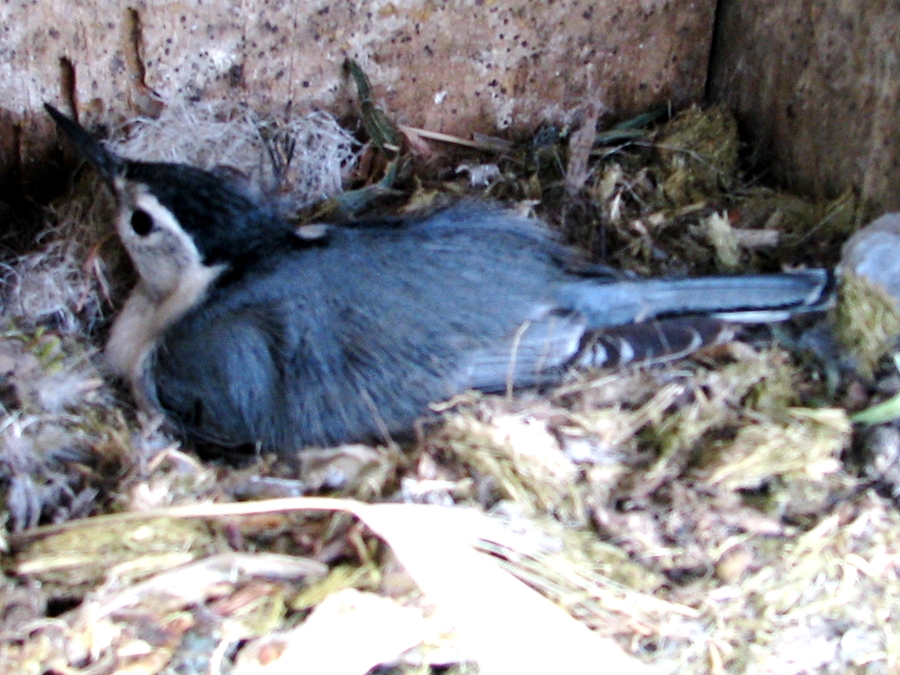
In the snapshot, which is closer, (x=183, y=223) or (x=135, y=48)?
(x=183, y=223)

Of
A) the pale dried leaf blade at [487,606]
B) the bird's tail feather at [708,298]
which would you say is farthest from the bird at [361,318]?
the pale dried leaf blade at [487,606]

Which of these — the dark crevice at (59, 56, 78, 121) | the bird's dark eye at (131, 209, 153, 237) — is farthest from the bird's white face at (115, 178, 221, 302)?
the dark crevice at (59, 56, 78, 121)

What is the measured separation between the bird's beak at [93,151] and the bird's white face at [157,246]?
0.02 m

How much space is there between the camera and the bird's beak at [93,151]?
1505mm

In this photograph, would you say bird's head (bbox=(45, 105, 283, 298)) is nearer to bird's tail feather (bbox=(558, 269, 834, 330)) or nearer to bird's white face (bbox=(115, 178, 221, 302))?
bird's white face (bbox=(115, 178, 221, 302))

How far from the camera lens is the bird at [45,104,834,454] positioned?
4.28 ft

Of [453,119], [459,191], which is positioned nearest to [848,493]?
[459,191]

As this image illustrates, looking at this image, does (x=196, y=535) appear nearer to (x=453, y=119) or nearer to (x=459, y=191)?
(x=459, y=191)

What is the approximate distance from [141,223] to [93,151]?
6.0 inches

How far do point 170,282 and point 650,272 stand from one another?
2.45 feet

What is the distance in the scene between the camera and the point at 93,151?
1.51m

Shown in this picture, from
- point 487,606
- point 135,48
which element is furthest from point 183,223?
point 487,606

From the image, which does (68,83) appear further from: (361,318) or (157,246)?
(361,318)

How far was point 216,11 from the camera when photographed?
1618 millimetres
